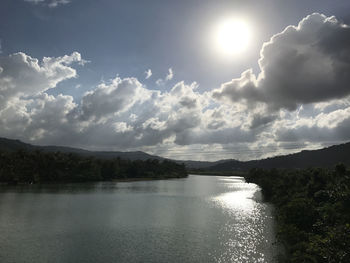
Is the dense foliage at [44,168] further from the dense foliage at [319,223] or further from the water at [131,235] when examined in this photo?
the dense foliage at [319,223]

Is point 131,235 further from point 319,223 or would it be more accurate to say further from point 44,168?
point 44,168

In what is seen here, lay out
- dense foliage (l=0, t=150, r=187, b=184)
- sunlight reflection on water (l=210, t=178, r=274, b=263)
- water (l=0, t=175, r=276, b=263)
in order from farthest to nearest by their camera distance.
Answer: dense foliage (l=0, t=150, r=187, b=184)
sunlight reflection on water (l=210, t=178, r=274, b=263)
water (l=0, t=175, r=276, b=263)

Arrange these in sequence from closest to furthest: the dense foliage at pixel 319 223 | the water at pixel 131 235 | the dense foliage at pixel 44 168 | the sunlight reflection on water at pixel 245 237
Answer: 1. the dense foliage at pixel 319 223
2. the water at pixel 131 235
3. the sunlight reflection on water at pixel 245 237
4. the dense foliage at pixel 44 168

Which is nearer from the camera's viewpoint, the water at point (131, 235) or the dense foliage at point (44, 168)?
the water at point (131, 235)

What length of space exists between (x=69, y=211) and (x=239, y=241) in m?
40.7

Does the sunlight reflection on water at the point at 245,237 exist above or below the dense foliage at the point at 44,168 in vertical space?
below

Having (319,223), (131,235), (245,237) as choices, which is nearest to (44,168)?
(131,235)

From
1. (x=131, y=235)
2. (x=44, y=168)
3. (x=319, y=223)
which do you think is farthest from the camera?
(x=44, y=168)

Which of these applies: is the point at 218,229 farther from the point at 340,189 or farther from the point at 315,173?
the point at 315,173

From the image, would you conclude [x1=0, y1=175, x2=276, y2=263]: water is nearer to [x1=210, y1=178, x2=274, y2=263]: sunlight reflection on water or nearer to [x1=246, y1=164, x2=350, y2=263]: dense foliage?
[x1=210, y1=178, x2=274, y2=263]: sunlight reflection on water

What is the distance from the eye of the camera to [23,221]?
52.7 m

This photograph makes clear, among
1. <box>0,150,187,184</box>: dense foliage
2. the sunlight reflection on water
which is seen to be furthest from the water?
<box>0,150,187,184</box>: dense foliage

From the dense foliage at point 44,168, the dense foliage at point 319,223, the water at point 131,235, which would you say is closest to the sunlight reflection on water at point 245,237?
the water at point 131,235

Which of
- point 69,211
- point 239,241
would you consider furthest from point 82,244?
point 69,211
